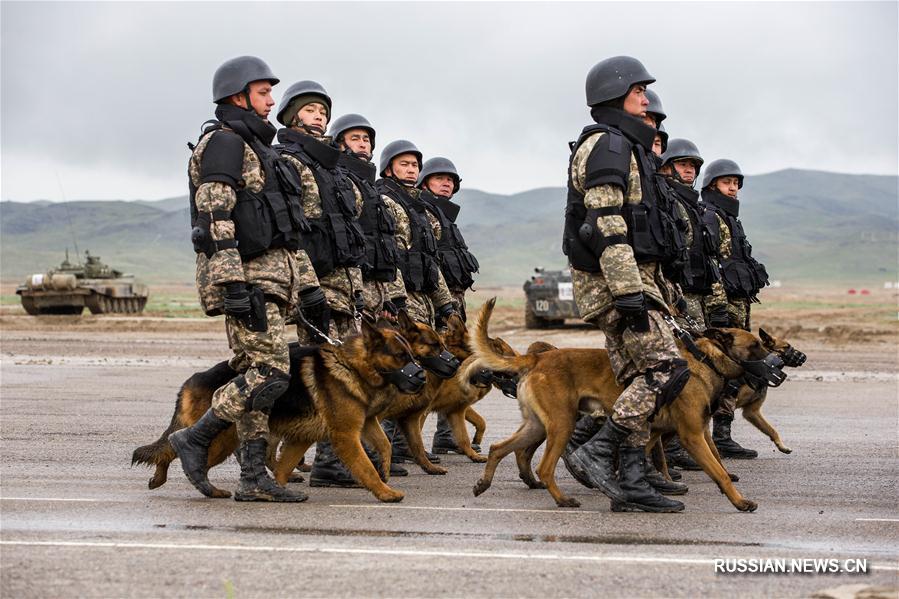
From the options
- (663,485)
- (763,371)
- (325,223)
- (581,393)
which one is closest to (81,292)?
(325,223)

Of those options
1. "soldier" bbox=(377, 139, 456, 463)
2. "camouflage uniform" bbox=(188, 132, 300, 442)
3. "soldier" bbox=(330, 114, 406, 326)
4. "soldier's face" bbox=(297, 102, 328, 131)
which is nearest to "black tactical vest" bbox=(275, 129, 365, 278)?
"soldier's face" bbox=(297, 102, 328, 131)

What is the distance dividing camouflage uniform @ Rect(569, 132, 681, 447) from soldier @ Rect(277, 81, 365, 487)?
2.13 meters

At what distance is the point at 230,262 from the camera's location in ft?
25.3

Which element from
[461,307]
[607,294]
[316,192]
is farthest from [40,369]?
[607,294]

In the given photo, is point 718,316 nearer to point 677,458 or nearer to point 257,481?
point 677,458

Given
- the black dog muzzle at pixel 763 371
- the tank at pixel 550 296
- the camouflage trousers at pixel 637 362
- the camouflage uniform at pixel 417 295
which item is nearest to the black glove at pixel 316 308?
the camouflage trousers at pixel 637 362

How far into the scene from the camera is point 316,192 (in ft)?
30.7

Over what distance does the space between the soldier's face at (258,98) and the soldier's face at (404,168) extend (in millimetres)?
3685

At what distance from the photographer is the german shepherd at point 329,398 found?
26.9 feet

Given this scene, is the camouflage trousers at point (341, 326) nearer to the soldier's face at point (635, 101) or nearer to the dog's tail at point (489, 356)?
the dog's tail at point (489, 356)

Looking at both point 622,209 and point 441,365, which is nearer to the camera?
point 622,209

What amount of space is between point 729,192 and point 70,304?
34.1 m

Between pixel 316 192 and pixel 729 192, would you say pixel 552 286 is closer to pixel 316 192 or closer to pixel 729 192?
pixel 729 192

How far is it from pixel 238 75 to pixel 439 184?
470 centimetres
